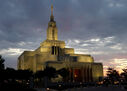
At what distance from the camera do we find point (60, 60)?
9194cm

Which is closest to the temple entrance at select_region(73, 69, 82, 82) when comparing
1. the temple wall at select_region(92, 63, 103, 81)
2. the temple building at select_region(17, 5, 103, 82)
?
the temple building at select_region(17, 5, 103, 82)

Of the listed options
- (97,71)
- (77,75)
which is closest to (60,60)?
(77,75)

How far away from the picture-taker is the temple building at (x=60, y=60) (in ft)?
286

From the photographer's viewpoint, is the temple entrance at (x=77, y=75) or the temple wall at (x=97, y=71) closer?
the temple entrance at (x=77, y=75)

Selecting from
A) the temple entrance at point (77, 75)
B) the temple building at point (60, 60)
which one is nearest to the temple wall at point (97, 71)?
the temple building at point (60, 60)

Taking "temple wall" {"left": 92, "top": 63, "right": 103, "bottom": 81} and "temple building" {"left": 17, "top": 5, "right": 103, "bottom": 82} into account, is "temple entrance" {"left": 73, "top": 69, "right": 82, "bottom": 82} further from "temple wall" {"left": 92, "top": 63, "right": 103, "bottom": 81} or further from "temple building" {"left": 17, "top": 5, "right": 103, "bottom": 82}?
"temple wall" {"left": 92, "top": 63, "right": 103, "bottom": 81}

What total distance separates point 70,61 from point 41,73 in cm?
2480

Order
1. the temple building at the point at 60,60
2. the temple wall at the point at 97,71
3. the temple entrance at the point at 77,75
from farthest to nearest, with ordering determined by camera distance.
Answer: the temple wall at the point at 97,71, the temple entrance at the point at 77,75, the temple building at the point at 60,60

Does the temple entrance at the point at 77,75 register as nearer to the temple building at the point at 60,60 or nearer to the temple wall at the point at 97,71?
the temple building at the point at 60,60

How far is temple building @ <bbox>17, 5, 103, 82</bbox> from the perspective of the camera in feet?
286

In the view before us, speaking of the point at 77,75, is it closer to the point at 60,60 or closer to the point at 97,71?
the point at 97,71

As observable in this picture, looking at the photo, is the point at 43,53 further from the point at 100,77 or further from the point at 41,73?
the point at 100,77

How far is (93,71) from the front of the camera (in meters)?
92.3

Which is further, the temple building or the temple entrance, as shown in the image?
the temple entrance
